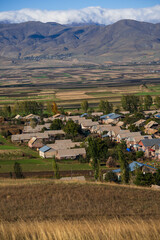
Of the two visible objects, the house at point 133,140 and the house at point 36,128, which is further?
the house at point 36,128

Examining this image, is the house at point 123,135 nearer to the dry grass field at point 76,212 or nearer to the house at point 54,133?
the house at point 54,133

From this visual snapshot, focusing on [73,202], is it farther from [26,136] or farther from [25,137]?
[26,136]

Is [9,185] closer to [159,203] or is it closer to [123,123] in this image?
[159,203]

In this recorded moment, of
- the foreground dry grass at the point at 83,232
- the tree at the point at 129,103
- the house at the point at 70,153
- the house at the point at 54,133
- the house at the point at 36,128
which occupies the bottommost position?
the house at the point at 70,153

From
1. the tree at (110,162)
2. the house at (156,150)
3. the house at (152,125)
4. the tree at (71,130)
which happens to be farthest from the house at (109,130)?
the tree at (110,162)

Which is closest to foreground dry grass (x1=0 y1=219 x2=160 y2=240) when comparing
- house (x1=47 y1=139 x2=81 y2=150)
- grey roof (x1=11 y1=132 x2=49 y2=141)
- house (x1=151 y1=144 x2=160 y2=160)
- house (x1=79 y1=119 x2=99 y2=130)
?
house (x1=151 y1=144 x2=160 y2=160)

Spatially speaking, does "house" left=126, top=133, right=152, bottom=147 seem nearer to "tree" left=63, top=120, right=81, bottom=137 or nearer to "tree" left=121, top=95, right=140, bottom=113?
"tree" left=63, top=120, right=81, bottom=137

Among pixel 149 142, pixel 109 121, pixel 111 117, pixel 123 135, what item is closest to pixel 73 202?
pixel 149 142

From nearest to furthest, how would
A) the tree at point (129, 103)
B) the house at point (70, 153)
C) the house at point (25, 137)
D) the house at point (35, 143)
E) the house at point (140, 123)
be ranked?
1. the house at point (70, 153)
2. the house at point (35, 143)
3. the house at point (25, 137)
4. the house at point (140, 123)
5. the tree at point (129, 103)

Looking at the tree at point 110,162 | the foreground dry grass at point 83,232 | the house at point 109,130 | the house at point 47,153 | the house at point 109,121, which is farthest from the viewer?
the house at point 109,121
